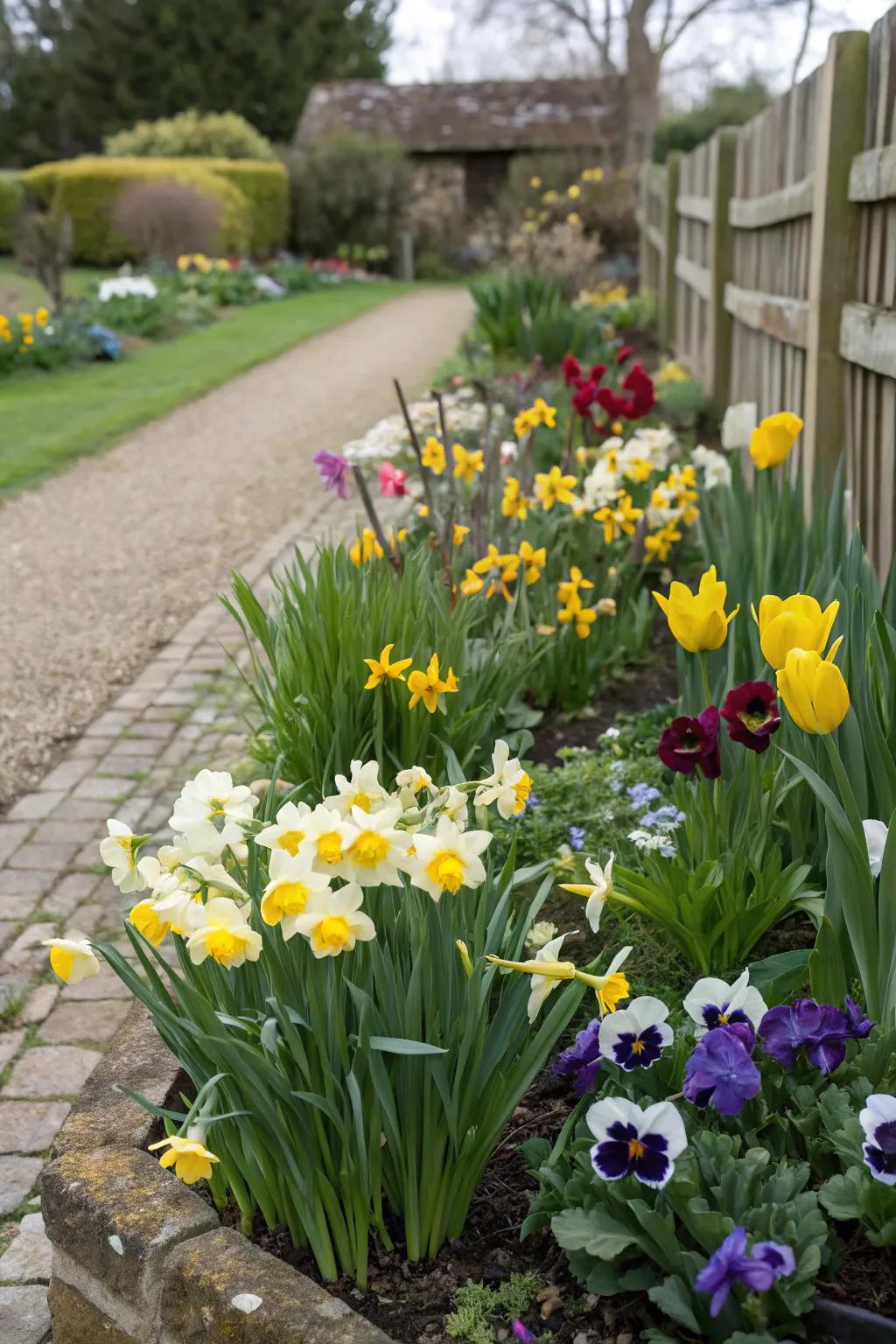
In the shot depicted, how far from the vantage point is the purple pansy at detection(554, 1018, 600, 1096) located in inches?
70.9

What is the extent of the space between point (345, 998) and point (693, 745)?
26.1 inches

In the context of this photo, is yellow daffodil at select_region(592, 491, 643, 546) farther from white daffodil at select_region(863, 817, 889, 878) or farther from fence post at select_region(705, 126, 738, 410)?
fence post at select_region(705, 126, 738, 410)

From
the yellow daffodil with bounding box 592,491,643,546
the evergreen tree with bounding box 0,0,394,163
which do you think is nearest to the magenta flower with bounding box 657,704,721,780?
the yellow daffodil with bounding box 592,491,643,546

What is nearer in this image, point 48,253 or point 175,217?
point 48,253

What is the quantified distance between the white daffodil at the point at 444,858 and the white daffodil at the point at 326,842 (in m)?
0.08

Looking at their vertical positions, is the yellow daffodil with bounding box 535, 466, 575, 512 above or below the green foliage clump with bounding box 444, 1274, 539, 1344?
above

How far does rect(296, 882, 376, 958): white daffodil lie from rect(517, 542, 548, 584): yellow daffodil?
2.02 m

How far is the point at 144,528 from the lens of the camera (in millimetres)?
7059

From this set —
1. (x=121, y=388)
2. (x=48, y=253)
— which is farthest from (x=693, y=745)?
(x=48, y=253)

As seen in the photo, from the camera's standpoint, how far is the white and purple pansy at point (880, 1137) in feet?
4.87

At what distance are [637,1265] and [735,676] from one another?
4.43 ft

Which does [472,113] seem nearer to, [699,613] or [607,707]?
[607,707]

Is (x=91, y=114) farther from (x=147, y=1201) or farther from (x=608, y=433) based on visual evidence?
(x=147, y=1201)

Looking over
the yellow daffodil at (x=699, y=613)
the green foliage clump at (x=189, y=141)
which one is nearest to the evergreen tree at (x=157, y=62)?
the green foliage clump at (x=189, y=141)
